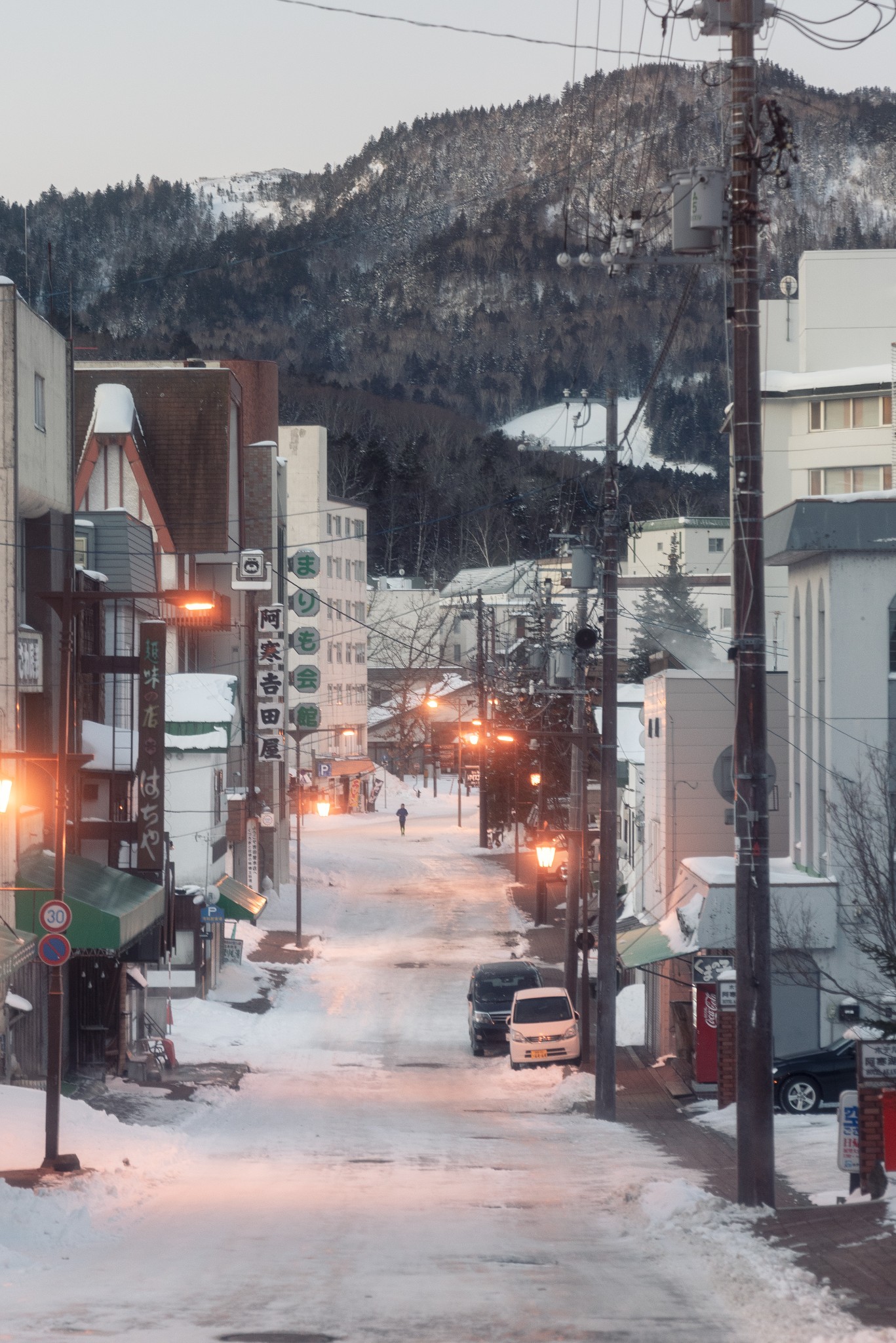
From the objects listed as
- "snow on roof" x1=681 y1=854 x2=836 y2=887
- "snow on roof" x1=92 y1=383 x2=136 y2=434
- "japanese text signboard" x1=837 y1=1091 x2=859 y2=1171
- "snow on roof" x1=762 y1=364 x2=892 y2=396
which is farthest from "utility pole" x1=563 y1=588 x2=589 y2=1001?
"snow on roof" x1=762 y1=364 x2=892 y2=396

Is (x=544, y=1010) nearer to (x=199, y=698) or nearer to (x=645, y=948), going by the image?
(x=645, y=948)

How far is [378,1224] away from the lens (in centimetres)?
1362

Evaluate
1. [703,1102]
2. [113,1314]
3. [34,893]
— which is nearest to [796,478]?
[703,1102]

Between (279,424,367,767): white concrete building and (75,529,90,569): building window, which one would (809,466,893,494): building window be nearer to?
(279,424,367,767): white concrete building

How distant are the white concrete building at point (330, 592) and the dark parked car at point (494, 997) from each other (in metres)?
47.1

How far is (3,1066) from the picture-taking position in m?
22.1

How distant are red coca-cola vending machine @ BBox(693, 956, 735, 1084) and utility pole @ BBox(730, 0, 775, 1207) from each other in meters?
12.1

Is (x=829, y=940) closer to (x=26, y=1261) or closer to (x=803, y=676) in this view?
(x=803, y=676)

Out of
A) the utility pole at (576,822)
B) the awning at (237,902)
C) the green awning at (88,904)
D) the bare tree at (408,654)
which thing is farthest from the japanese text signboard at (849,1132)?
the bare tree at (408,654)

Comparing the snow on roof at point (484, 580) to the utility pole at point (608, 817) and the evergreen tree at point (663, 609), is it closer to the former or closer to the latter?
the evergreen tree at point (663, 609)

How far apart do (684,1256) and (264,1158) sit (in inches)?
355

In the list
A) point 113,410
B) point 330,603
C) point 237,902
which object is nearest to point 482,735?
point 237,902

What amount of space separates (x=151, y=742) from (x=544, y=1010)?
996 centimetres

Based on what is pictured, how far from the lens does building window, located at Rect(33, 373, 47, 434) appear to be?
2488 cm
